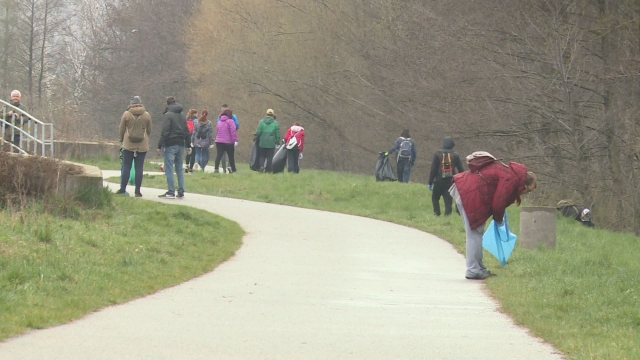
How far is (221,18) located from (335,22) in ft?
29.2

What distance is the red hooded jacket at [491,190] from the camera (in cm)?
1280

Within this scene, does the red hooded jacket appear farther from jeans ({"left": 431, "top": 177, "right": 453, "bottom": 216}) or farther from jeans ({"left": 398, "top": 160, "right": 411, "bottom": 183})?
jeans ({"left": 398, "top": 160, "right": 411, "bottom": 183})

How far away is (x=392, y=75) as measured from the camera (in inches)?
1532

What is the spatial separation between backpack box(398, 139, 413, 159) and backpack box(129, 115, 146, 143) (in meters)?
11.9

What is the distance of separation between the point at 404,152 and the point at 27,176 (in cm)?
1731

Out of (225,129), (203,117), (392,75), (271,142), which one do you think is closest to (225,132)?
(225,129)

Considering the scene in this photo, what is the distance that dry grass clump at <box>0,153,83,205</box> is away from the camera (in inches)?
566

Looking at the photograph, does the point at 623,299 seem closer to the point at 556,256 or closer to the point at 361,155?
the point at 556,256

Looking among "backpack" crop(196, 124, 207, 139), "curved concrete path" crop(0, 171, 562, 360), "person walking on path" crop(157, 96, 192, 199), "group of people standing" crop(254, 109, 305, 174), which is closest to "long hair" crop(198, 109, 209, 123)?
"backpack" crop(196, 124, 207, 139)

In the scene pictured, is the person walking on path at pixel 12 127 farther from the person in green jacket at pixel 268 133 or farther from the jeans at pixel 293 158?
the jeans at pixel 293 158

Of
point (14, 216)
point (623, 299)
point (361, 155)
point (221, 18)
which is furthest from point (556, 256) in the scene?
point (221, 18)

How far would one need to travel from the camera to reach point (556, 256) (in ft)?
48.2

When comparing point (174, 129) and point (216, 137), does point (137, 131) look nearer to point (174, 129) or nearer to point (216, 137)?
point (174, 129)

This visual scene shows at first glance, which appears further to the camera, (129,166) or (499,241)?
(129,166)
